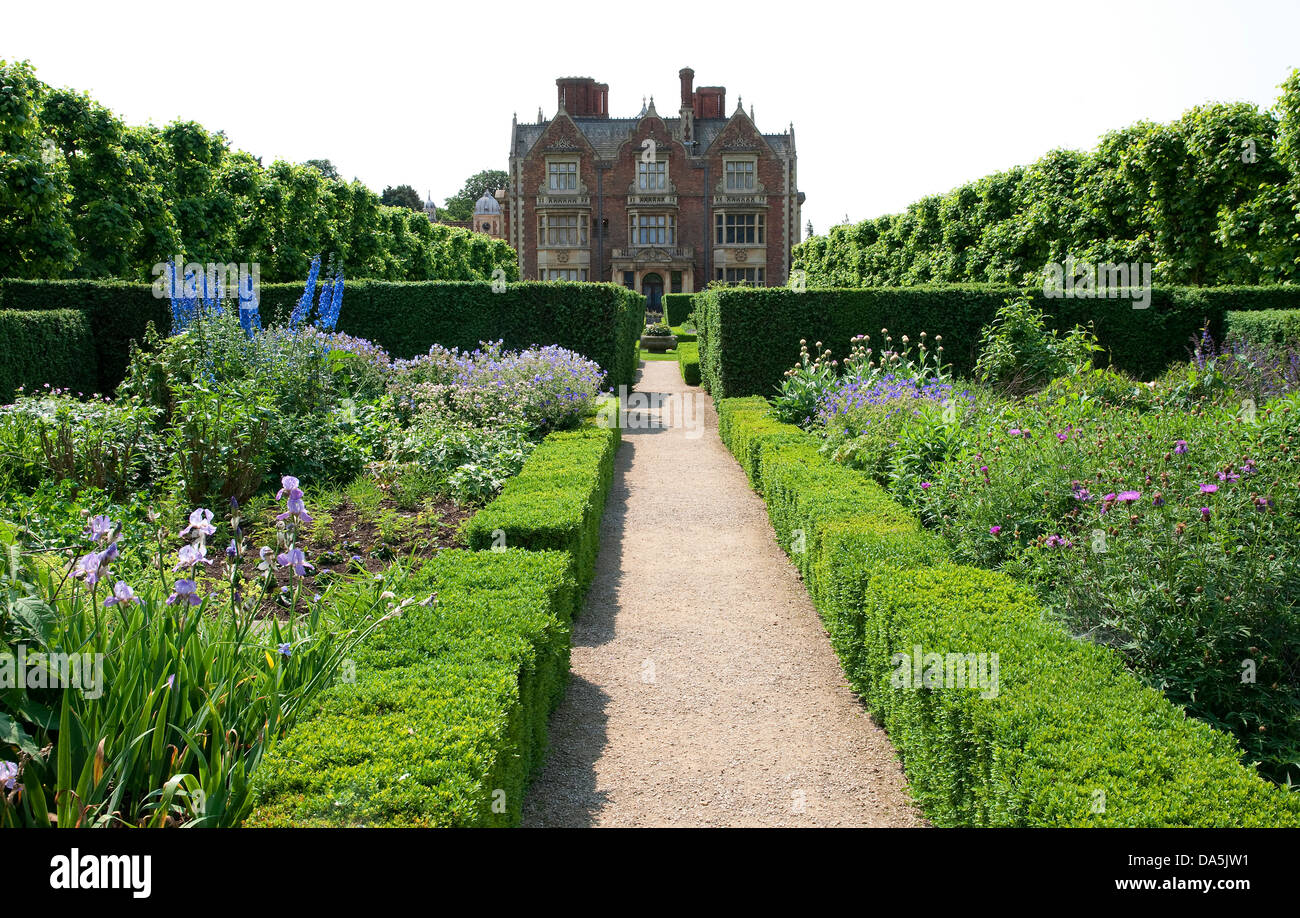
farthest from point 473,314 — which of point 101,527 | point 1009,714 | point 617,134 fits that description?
point 617,134

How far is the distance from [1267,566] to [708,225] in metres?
39.0

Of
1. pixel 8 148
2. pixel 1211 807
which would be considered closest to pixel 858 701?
pixel 1211 807

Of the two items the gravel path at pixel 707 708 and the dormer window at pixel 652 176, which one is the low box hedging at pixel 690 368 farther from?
the dormer window at pixel 652 176

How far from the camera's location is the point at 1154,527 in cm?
370

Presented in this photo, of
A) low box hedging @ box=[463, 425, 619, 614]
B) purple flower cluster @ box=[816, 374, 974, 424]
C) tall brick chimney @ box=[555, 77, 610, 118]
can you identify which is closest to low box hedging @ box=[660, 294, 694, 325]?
tall brick chimney @ box=[555, 77, 610, 118]

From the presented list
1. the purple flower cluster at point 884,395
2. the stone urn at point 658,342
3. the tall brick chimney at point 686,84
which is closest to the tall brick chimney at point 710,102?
the tall brick chimney at point 686,84

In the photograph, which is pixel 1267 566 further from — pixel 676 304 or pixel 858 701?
pixel 676 304

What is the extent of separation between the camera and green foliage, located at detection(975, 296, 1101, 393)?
11.2m
